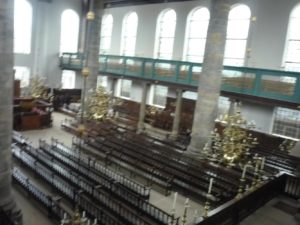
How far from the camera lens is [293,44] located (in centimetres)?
1686

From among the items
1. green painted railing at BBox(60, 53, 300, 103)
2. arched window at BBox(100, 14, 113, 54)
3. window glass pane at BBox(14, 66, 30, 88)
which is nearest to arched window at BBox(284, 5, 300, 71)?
green painted railing at BBox(60, 53, 300, 103)

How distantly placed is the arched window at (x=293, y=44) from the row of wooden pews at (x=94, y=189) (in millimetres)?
12421

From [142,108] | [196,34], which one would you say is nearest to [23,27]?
[142,108]

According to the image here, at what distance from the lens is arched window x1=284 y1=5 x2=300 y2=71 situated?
16.7 m

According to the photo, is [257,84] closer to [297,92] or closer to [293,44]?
[297,92]

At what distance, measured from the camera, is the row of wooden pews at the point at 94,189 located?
807 cm

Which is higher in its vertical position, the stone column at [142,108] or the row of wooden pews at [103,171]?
the stone column at [142,108]

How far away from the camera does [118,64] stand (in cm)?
2272

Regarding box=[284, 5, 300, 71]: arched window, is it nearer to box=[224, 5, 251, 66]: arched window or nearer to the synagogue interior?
the synagogue interior

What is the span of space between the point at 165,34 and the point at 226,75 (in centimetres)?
950

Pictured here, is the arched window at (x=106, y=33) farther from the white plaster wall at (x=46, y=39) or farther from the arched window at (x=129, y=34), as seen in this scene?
the white plaster wall at (x=46, y=39)

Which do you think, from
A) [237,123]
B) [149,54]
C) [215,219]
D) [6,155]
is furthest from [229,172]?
[149,54]

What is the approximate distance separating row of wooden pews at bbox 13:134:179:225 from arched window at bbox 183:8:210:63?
44.1 ft

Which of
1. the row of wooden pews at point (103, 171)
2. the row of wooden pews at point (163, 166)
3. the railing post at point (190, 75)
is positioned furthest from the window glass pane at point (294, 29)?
the row of wooden pews at point (103, 171)
